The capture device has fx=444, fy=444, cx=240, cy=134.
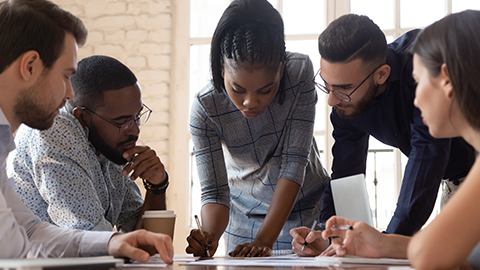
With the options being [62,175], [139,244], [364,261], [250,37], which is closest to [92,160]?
[62,175]

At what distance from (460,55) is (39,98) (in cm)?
93

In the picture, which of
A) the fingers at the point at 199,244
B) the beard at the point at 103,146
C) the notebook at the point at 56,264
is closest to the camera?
the notebook at the point at 56,264

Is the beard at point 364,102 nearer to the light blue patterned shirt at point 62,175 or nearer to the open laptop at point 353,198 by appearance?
the open laptop at point 353,198

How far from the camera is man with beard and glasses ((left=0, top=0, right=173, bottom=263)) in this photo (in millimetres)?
982

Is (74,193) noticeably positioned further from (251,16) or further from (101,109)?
(251,16)

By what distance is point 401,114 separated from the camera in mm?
1546

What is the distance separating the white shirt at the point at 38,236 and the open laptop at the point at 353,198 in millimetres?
691

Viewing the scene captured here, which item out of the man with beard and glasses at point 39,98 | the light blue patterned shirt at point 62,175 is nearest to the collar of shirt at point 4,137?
the man with beard and glasses at point 39,98

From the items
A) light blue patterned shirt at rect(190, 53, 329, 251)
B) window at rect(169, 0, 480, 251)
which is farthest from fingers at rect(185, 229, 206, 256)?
window at rect(169, 0, 480, 251)

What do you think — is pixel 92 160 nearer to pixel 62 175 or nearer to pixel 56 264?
pixel 62 175

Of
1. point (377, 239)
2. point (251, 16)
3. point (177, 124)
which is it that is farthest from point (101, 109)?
point (177, 124)

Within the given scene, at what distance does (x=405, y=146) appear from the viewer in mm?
1628

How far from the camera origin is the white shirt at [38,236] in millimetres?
958

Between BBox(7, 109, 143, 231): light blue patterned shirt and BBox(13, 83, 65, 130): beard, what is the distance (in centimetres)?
13
